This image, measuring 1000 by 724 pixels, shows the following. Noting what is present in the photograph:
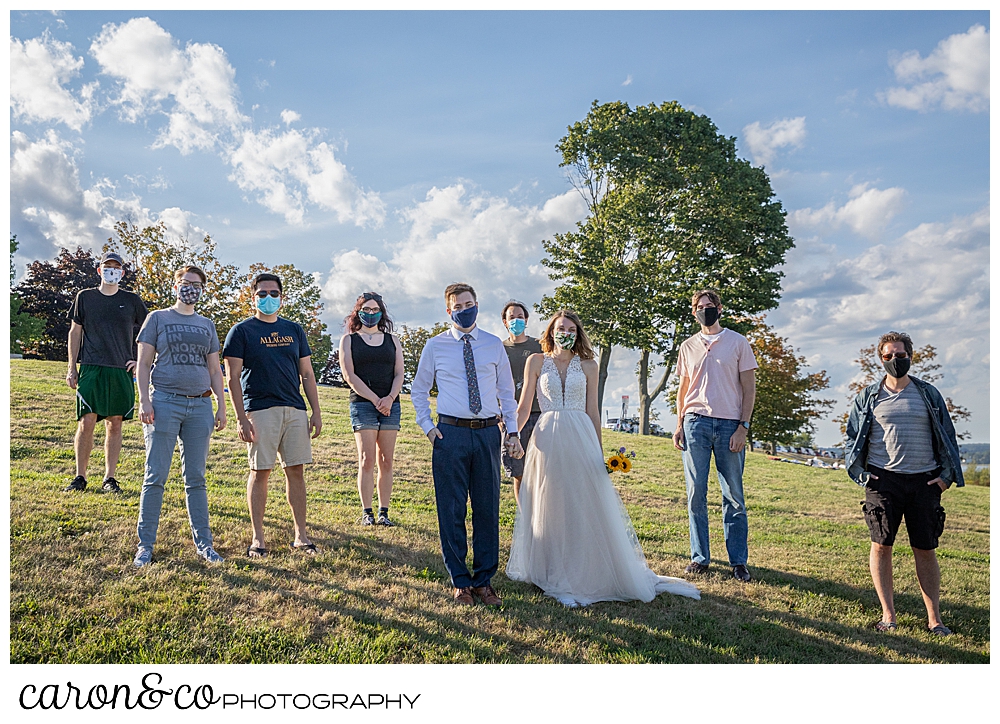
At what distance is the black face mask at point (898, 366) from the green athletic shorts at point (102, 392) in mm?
7464

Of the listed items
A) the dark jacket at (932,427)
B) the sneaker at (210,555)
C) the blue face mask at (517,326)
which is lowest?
the sneaker at (210,555)

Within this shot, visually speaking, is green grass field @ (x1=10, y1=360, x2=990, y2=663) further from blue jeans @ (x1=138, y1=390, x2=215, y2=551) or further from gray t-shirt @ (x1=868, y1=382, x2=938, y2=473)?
gray t-shirt @ (x1=868, y1=382, x2=938, y2=473)

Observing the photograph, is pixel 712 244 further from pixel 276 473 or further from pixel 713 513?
pixel 276 473

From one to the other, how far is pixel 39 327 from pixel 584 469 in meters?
26.9

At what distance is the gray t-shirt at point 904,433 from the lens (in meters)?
5.12

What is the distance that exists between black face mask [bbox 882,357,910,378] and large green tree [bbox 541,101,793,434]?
55.3 feet

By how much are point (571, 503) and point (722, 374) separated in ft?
6.70

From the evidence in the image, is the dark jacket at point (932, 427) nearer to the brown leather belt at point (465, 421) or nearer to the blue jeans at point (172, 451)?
the brown leather belt at point (465, 421)

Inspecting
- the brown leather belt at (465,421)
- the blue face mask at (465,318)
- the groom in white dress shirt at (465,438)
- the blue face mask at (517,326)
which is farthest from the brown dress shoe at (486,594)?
the blue face mask at (517,326)

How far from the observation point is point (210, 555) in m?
5.62

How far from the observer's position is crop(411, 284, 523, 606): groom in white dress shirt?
5.22m

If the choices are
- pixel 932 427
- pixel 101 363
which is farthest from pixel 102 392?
pixel 932 427
